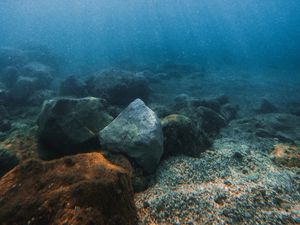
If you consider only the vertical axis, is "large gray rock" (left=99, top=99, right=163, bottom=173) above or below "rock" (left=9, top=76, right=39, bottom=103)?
above

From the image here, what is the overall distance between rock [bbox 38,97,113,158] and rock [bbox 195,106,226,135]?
507 centimetres

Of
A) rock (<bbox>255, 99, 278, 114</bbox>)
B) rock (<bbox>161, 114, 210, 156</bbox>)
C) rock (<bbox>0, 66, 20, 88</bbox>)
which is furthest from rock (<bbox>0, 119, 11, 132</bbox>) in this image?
rock (<bbox>255, 99, 278, 114</bbox>)

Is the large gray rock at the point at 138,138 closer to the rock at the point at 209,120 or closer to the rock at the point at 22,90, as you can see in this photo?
the rock at the point at 209,120

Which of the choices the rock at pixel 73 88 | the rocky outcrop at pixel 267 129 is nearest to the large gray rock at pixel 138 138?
the rocky outcrop at pixel 267 129

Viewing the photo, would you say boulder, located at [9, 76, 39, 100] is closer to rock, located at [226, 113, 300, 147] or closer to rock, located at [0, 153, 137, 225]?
rock, located at [0, 153, 137, 225]

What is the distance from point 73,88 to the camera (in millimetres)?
13641

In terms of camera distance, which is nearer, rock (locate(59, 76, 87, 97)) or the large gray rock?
the large gray rock

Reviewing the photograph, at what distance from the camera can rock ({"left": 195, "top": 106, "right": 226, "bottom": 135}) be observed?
909cm

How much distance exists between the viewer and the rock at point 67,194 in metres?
2.58

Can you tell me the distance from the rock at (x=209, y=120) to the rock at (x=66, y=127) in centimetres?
507

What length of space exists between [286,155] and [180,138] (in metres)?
3.83

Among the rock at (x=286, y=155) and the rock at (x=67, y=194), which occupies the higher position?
the rock at (x=67, y=194)

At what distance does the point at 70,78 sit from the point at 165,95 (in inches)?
309

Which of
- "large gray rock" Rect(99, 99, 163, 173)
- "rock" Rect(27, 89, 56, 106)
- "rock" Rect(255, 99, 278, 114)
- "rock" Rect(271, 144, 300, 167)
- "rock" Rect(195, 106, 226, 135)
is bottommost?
"rock" Rect(255, 99, 278, 114)
